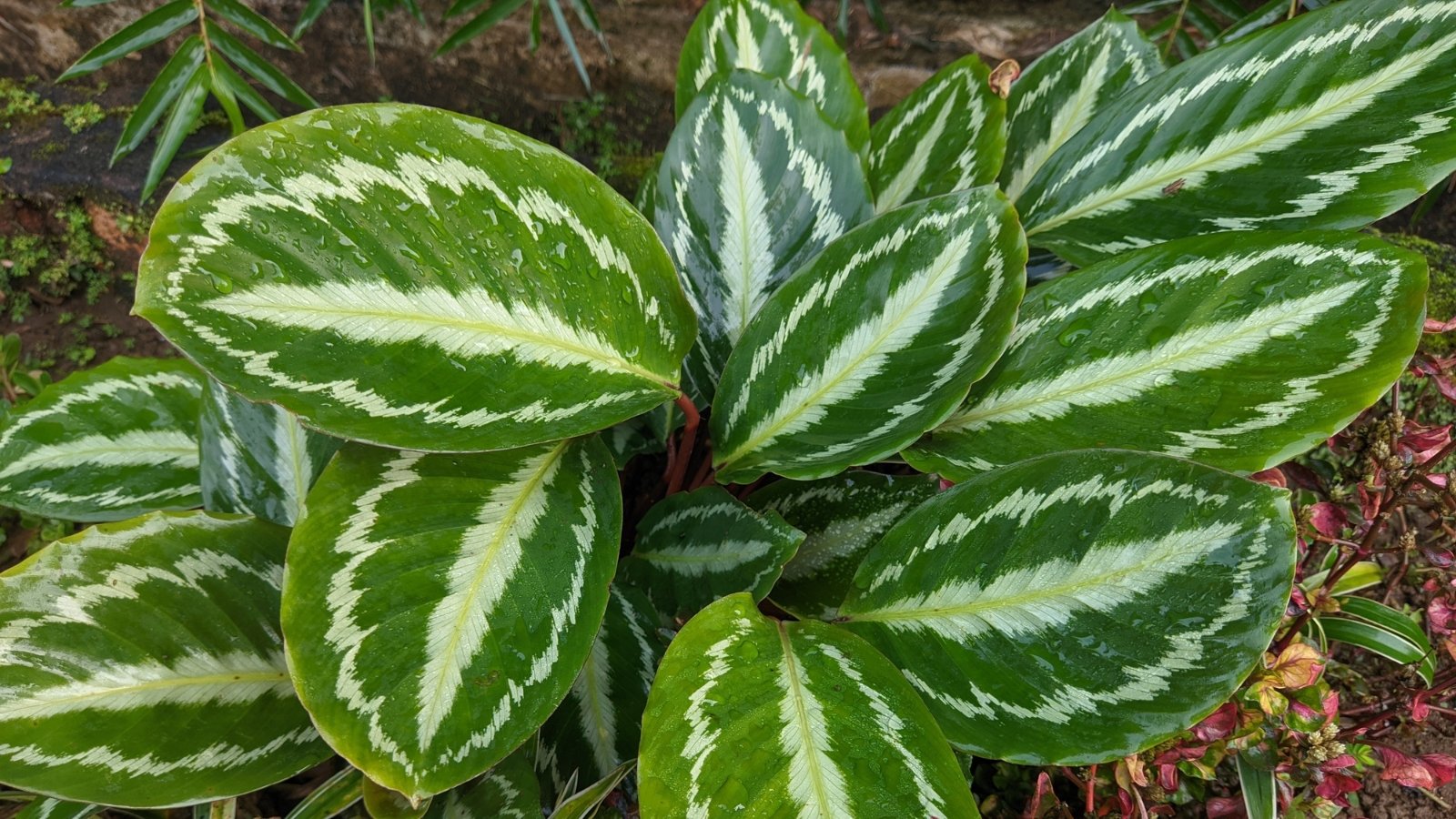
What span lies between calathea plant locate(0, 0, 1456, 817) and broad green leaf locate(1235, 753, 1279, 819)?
0.33 metres

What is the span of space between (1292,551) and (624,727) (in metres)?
0.55

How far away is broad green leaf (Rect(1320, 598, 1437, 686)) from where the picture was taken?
784 millimetres

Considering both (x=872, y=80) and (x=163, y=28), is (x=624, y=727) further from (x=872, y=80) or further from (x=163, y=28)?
(x=872, y=80)

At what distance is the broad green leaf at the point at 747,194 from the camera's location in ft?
2.42

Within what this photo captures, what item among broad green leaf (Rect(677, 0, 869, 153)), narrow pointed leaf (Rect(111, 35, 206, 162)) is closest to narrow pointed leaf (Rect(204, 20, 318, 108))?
narrow pointed leaf (Rect(111, 35, 206, 162))

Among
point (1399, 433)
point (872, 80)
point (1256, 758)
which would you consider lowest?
point (1256, 758)

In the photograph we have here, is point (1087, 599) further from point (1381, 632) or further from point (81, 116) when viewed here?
point (81, 116)

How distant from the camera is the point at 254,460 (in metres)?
0.73

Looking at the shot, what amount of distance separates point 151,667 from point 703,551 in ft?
1.47

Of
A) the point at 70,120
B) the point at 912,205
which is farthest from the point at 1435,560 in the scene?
the point at 70,120

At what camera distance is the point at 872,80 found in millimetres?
1543

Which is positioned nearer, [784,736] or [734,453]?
[784,736]

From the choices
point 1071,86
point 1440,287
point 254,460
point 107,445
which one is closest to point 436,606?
point 254,460

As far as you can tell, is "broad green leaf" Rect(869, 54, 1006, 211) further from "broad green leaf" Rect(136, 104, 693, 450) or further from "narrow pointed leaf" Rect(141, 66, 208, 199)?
"narrow pointed leaf" Rect(141, 66, 208, 199)
